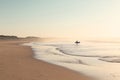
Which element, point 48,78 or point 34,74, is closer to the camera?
point 48,78

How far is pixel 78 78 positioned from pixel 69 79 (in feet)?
2.53

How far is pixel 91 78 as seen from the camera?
43.4ft

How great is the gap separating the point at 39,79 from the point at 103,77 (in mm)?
4447

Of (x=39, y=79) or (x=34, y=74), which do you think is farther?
(x=34, y=74)

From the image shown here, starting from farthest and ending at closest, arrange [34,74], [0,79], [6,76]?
[34,74] < [6,76] < [0,79]

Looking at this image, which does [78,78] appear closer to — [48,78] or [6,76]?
[48,78]

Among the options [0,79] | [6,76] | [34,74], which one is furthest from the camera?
[34,74]

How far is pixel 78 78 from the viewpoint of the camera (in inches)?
508

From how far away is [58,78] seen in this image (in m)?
12.5

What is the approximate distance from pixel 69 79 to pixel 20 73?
3307 mm

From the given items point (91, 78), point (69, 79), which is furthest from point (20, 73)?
point (91, 78)

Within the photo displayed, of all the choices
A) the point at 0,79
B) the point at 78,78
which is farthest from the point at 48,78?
the point at 0,79

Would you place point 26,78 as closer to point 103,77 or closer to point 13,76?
point 13,76

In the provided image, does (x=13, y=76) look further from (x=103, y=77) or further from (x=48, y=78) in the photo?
Result: (x=103, y=77)
